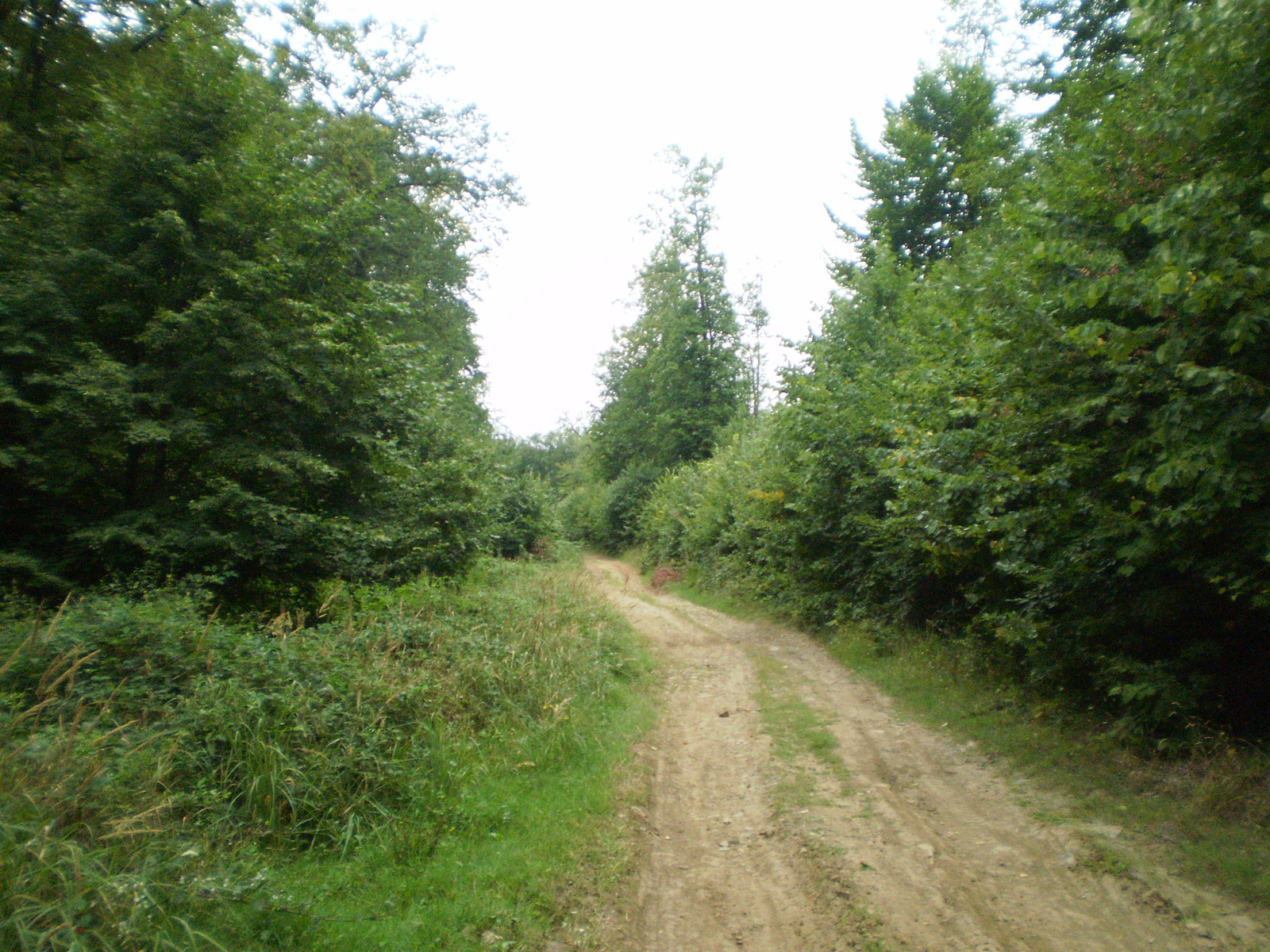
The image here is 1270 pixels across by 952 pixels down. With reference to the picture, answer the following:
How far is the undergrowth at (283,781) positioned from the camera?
3742 mm

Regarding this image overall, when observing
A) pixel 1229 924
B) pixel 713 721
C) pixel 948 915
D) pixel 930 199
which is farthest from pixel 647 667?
pixel 930 199

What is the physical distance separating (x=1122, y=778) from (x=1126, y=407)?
3.07 meters

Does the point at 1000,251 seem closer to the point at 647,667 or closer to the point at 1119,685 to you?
the point at 1119,685

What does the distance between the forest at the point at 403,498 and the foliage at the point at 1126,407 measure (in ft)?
0.13

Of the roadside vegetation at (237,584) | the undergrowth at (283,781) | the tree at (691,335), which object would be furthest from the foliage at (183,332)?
the tree at (691,335)

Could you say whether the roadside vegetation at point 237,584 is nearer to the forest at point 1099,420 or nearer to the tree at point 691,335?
the forest at point 1099,420

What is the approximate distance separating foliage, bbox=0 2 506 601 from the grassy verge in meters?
8.47

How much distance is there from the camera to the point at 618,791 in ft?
21.7

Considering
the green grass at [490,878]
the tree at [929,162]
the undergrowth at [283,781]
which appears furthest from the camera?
the tree at [929,162]

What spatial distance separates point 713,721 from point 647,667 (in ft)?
8.81

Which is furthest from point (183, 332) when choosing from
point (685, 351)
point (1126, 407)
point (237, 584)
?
point (685, 351)

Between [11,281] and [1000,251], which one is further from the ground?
[1000,251]

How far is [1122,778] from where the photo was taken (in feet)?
20.0

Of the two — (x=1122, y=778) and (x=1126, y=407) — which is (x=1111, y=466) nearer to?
(x=1126, y=407)
